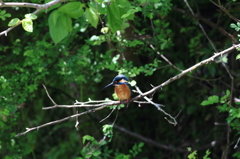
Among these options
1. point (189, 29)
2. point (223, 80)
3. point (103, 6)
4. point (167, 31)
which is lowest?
→ point (223, 80)

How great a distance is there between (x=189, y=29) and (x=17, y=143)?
2.14 meters

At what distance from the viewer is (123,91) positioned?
3176 mm

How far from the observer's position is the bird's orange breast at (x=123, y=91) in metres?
3.17

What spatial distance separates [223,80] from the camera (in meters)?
4.13

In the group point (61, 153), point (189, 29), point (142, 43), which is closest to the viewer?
point (142, 43)

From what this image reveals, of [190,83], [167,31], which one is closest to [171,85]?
[190,83]

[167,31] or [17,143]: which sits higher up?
[167,31]

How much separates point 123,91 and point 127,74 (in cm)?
16

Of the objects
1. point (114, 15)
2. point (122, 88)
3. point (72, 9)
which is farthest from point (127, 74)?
point (72, 9)

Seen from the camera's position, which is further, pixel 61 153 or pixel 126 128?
pixel 61 153

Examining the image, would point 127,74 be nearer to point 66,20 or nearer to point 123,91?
point 123,91

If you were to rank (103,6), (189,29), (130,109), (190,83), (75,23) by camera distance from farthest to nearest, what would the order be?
(130,109) → (190,83) → (189,29) → (75,23) → (103,6)

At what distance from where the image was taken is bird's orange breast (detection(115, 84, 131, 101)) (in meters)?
3.17

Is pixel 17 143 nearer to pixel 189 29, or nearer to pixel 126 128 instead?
pixel 126 128
